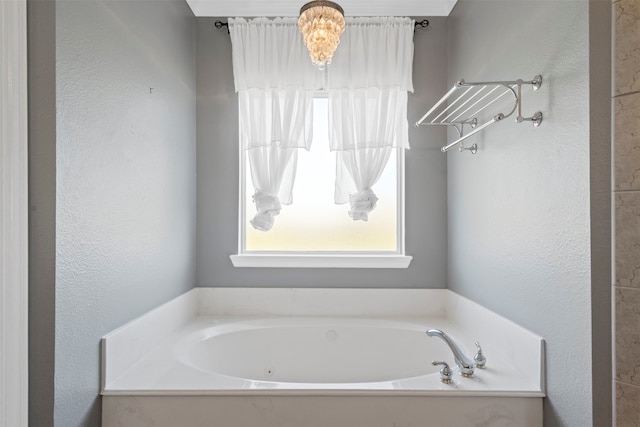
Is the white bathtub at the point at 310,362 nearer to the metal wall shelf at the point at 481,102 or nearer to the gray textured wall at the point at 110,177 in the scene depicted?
the gray textured wall at the point at 110,177

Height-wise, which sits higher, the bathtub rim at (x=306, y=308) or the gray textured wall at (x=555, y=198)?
the gray textured wall at (x=555, y=198)

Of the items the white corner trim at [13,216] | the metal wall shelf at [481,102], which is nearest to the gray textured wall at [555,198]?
the metal wall shelf at [481,102]

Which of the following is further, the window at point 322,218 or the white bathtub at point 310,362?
the window at point 322,218

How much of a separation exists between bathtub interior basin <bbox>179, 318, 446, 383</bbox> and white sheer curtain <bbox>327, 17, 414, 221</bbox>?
0.68 metres

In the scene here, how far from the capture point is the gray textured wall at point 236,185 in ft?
7.59

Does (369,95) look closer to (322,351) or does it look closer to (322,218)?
(322,218)

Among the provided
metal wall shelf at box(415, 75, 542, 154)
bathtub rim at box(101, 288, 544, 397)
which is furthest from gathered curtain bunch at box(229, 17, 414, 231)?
bathtub rim at box(101, 288, 544, 397)

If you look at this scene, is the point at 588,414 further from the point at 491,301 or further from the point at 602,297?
the point at 491,301

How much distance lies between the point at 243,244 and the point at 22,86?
4.70 ft

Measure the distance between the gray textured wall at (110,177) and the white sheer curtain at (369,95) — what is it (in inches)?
37.2

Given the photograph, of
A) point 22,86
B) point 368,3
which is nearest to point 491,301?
point 368,3

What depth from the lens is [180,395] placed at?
1.36m

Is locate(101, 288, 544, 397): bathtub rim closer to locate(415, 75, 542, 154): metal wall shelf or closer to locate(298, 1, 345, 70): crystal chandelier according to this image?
locate(415, 75, 542, 154): metal wall shelf

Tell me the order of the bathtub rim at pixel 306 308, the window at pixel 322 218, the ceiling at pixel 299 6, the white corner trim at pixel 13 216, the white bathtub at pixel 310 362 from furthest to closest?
1. the window at pixel 322 218
2. the ceiling at pixel 299 6
3. the bathtub rim at pixel 306 308
4. the white bathtub at pixel 310 362
5. the white corner trim at pixel 13 216
